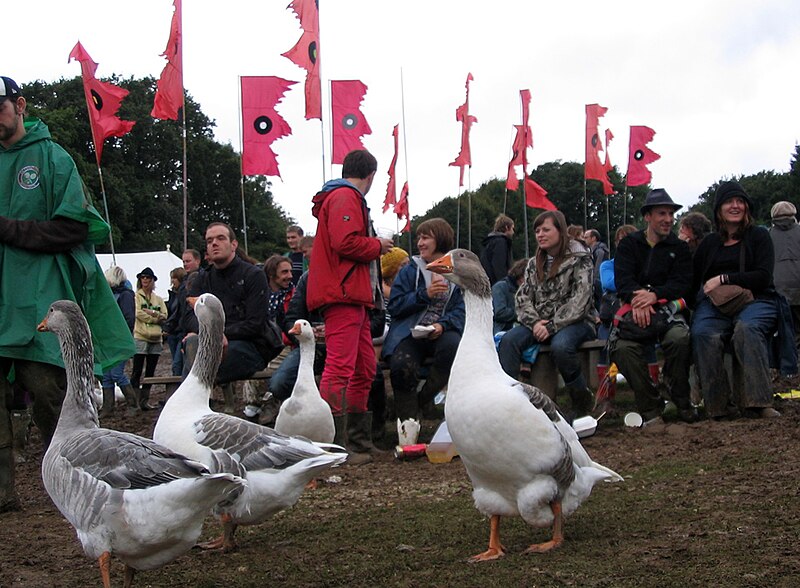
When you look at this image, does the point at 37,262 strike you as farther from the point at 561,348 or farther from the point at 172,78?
the point at 172,78

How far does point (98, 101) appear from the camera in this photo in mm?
16891

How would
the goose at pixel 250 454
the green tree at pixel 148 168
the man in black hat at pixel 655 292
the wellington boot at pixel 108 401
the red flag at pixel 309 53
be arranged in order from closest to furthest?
the goose at pixel 250 454, the man in black hat at pixel 655 292, the wellington boot at pixel 108 401, the red flag at pixel 309 53, the green tree at pixel 148 168

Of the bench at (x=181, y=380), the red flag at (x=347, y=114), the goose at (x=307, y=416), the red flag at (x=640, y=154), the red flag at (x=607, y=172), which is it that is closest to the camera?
the goose at (x=307, y=416)

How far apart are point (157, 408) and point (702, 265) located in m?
8.30

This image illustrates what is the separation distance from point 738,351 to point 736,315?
406mm

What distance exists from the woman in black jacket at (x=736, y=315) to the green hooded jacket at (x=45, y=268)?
217 inches

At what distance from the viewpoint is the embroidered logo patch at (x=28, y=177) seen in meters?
6.37

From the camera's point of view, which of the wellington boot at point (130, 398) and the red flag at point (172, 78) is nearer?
the wellington boot at point (130, 398)

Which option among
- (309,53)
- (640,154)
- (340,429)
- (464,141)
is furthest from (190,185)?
(340,429)

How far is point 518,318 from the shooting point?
959cm

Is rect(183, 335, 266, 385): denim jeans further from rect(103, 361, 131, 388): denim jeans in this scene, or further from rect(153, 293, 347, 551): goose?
rect(103, 361, 131, 388): denim jeans

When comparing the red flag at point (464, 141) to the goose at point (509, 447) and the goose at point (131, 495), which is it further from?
the goose at point (131, 495)

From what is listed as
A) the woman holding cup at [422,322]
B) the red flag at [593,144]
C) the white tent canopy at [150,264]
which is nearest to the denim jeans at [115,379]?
the woman holding cup at [422,322]

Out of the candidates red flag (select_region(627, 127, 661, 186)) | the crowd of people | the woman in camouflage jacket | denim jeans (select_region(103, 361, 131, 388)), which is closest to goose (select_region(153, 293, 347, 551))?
the crowd of people
